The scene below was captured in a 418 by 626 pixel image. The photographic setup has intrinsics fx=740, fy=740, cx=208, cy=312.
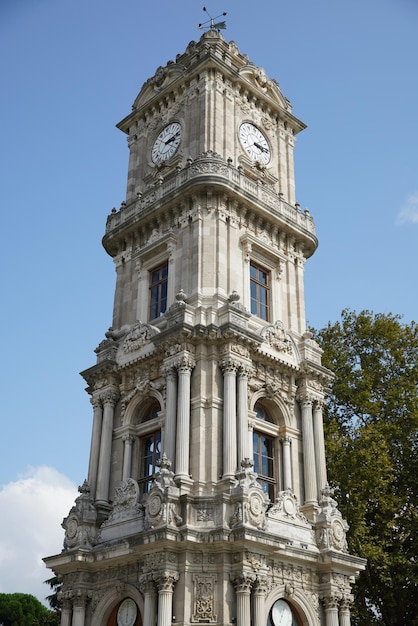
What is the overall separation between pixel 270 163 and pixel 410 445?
13659 millimetres

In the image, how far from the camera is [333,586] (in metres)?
23.9

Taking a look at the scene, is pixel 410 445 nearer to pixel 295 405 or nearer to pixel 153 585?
pixel 295 405

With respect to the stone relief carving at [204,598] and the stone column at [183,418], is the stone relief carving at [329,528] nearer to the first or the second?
the stone relief carving at [204,598]

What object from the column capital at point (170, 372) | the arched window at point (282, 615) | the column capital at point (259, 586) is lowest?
the arched window at point (282, 615)

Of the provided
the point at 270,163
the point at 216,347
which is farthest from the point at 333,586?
the point at 270,163

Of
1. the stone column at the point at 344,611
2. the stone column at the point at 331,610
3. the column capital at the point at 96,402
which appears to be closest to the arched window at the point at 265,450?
the stone column at the point at 331,610

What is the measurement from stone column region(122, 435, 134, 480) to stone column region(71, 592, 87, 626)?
3976 millimetres

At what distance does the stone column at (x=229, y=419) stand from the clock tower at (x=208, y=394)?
45 mm

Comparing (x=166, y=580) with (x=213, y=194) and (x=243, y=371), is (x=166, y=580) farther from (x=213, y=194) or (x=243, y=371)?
(x=213, y=194)

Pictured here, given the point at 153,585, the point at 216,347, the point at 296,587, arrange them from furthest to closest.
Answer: the point at 216,347 → the point at 296,587 → the point at 153,585

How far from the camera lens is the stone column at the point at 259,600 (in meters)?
20.8

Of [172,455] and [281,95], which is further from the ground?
[281,95]

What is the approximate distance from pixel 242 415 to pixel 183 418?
193cm

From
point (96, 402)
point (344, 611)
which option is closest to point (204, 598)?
point (344, 611)
